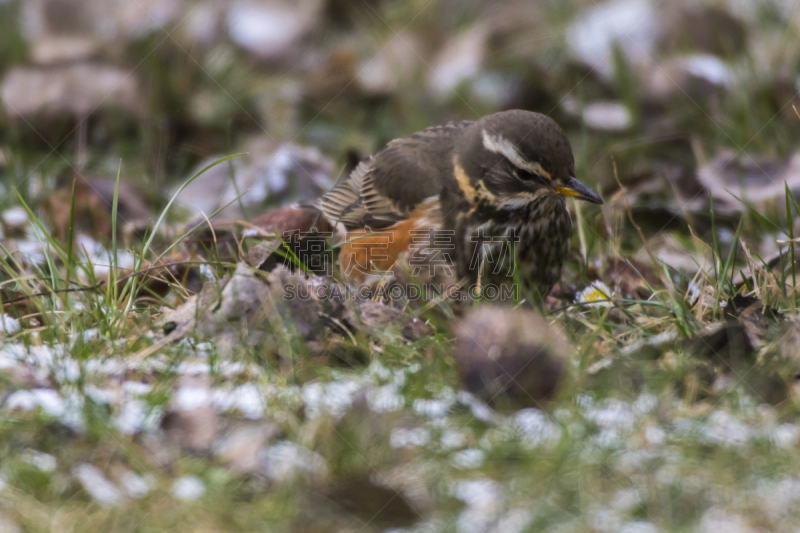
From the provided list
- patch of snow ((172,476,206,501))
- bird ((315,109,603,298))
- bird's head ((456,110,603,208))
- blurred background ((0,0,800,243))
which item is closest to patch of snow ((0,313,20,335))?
patch of snow ((172,476,206,501))

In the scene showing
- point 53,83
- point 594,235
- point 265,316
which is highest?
point 53,83

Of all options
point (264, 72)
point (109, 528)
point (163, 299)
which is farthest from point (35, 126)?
point (109, 528)

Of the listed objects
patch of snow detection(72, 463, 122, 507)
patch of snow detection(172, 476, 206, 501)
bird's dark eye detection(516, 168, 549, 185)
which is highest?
bird's dark eye detection(516, 168, 549, 185)

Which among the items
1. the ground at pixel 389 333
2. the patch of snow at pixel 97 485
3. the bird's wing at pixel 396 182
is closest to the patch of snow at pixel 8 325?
the ground at pixel 389 333

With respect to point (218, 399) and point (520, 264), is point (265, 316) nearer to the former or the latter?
point (218, 399)

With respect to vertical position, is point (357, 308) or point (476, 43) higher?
point (476, 43)

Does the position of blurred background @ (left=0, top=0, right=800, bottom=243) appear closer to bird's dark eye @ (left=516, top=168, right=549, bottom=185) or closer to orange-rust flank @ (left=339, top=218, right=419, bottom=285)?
bird's dark eye @ (left=516, top=168, right=549, bottom=185)

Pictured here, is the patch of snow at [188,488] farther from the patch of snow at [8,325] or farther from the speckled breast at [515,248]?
the speckled breast at [515,248]
